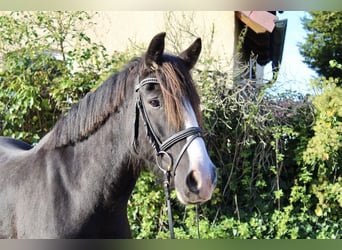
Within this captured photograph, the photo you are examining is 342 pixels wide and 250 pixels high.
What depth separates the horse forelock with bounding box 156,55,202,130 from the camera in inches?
81.7

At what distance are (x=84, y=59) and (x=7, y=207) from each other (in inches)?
125

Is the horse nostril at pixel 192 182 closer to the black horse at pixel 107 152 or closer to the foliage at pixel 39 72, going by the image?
the black horse at pixel 107 152

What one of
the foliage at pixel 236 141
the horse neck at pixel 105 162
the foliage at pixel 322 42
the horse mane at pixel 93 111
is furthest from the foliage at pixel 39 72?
the foliage at pixel 322 42

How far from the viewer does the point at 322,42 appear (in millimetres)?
15789

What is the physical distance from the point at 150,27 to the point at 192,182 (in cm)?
638

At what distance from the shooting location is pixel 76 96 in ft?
17.2

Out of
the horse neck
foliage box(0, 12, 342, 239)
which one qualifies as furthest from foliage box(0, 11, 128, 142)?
the horse neck

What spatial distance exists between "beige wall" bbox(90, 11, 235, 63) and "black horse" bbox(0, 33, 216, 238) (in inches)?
150

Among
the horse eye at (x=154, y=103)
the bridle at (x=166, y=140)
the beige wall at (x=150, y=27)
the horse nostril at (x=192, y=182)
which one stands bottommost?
the horse nostril at (x=192, y=182)

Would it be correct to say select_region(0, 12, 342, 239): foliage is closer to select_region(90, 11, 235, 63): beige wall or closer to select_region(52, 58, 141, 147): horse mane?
select_region(90, 11, 235, 63): beige wall

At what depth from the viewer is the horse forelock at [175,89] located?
208 cm

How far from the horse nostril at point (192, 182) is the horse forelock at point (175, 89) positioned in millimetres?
260

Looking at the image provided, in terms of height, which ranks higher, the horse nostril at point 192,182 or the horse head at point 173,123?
the horse head at point 173,123
